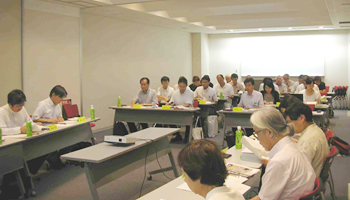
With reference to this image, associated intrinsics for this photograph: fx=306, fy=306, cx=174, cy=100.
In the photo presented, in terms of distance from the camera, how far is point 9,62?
5.80 m

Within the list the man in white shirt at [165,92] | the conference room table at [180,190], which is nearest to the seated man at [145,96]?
the man in white shirt at [165,92]

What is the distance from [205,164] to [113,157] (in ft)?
6.41

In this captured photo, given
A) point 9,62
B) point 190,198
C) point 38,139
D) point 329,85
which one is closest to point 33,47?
point 9,62

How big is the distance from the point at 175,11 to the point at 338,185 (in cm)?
618

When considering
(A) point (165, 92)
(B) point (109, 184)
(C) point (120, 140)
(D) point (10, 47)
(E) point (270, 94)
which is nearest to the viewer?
(C) point (120, 140)

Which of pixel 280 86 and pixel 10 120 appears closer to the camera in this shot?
pixel 10 120

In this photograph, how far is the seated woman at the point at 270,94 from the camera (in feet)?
20.7

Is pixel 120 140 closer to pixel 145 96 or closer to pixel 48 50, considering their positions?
pixel 145 96

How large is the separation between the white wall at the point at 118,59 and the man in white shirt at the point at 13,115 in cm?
319

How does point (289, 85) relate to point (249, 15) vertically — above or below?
below

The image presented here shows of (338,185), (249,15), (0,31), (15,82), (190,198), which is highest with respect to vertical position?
(249,15)

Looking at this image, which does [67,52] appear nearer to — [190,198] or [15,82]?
[15,82]

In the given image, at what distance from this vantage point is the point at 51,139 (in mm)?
4539

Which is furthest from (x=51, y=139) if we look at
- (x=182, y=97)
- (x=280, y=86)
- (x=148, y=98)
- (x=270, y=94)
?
(x=280, y=86)
